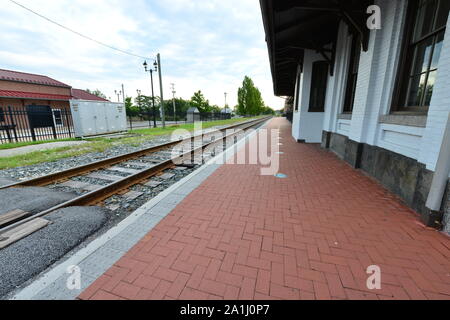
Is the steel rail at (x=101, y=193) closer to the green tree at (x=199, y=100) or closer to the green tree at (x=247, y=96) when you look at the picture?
the green tree at (x=247, y=96)

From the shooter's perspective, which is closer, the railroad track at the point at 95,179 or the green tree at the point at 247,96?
the railroad track at the point at 95,179

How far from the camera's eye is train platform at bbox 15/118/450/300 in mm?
1813

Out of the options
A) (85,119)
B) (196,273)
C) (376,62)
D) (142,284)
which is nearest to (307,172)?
(376,62)

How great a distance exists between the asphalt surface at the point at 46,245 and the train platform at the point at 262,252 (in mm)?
334

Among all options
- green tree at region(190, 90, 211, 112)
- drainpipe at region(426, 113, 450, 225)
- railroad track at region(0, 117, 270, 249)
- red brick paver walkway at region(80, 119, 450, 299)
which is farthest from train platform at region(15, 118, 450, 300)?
green tree at region(190, 90, 211, 112)

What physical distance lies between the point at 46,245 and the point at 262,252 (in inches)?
102

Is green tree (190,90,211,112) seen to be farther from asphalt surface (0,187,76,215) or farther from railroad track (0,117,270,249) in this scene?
asphalt surface (0,187,76,215)

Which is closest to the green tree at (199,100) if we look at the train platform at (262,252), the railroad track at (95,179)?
the railroad track at (95,179)

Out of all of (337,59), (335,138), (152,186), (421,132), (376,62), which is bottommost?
(152,186)

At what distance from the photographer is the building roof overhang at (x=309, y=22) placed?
5.13 metres

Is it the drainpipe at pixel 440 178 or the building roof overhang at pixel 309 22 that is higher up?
the building roof overhang at pixel 309 22

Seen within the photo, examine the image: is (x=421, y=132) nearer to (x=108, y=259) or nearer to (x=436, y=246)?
(x=436, y=246)

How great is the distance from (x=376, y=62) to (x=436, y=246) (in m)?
4.31

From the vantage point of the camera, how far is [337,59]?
26.1 feet
